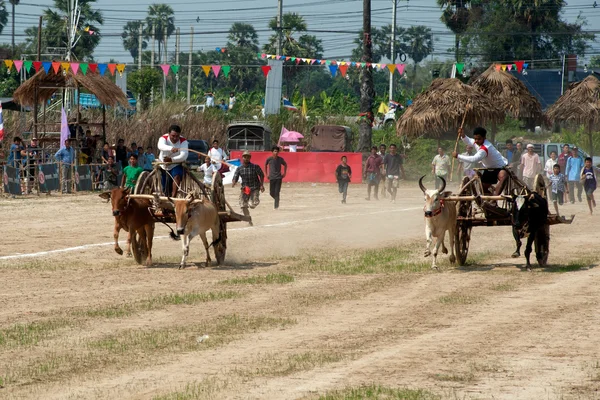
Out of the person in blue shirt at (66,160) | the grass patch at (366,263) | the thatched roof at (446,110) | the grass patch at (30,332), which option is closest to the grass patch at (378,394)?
the grass patch at (30,332)

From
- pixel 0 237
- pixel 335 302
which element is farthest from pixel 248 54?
pixel 335 302

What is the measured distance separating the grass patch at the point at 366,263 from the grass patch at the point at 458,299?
2779mm

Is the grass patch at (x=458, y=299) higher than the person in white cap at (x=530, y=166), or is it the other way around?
the person in white cap at (x=530, y=166)

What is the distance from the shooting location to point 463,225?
16.5 meters

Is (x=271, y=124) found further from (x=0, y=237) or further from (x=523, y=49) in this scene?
(x=0, y=237)

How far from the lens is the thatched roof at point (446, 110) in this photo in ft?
121

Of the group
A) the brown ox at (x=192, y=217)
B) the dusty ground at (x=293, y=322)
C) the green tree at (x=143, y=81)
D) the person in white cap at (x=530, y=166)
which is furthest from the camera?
the green tree at (x=143, y=81)

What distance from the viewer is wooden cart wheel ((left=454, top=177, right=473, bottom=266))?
1625 centimetres

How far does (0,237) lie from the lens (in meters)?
21.2

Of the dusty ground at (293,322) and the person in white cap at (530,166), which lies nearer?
the dusty ground at (293,322)

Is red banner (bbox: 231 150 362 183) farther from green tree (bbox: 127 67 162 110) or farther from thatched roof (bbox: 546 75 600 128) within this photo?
green tree (bbox: 127 67 162 110)

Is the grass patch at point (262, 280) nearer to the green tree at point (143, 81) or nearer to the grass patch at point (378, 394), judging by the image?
the grass patch at point (378, 394)

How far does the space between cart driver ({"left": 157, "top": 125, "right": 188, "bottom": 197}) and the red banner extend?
25.3 metres

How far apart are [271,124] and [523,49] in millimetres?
24674
